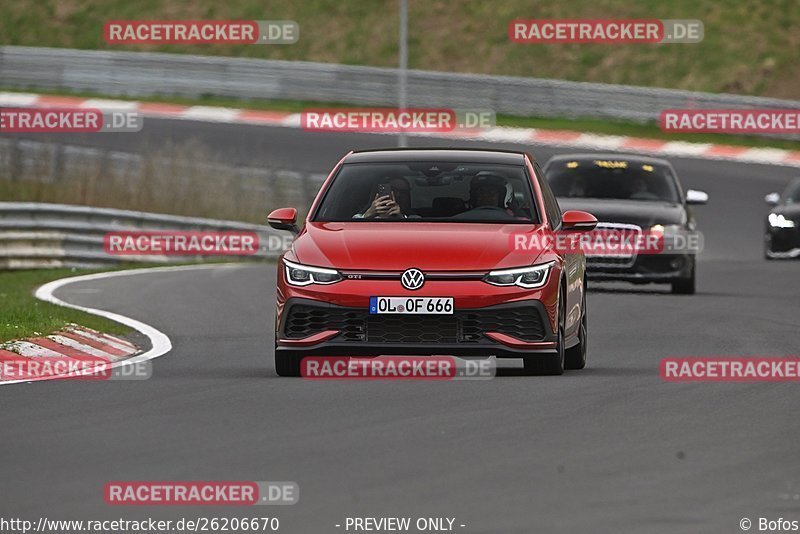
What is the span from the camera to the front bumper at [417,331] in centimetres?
1232

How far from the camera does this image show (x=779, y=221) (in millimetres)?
28109

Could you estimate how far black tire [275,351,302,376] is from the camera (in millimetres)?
12802

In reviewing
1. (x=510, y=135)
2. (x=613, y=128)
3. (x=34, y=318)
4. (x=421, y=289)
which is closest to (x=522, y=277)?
(x=421, y=289)

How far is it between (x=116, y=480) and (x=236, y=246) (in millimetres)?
20347

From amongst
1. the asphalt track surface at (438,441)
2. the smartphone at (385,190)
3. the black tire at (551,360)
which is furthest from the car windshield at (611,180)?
the black tire at (551,360)

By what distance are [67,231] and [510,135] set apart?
15.4 meters

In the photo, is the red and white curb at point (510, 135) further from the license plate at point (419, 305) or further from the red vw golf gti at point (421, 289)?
the license plate at point (419, 305)

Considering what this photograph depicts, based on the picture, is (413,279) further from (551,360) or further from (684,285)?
(684,285)

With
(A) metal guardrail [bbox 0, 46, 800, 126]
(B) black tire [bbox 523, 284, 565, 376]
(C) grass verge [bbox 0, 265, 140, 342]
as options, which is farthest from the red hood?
(A) metal guardrail [bbox 0, 46, 800, 126]

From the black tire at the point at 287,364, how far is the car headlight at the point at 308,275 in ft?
1.66

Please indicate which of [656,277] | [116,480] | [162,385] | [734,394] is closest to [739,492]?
[116,480]

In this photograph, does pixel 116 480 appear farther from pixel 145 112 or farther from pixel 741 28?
pixel 741 28

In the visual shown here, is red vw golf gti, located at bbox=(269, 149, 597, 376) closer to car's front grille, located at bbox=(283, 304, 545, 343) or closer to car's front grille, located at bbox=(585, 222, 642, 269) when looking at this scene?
car's front grille, located at bbox=(283, 304, 545, 343)

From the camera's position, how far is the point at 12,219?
26734mm
